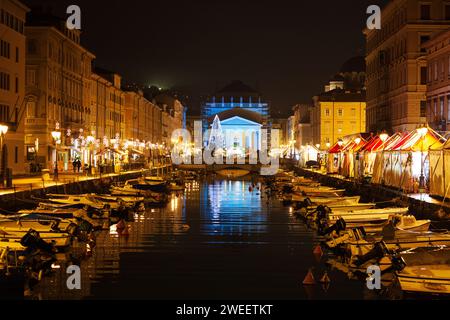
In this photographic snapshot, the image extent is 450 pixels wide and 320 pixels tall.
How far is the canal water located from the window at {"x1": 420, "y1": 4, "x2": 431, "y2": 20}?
3950cm

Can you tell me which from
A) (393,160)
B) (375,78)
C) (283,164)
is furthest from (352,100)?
(393,160)

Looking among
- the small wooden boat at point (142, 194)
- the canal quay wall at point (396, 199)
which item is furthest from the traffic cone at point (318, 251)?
the small wooden boat at point (142, 194)

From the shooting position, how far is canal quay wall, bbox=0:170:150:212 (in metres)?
39.2

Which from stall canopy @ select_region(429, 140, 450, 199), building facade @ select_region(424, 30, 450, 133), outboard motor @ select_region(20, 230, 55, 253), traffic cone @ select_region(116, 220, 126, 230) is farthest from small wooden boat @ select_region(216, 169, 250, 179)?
outboard motor @ select_region(20, 230, 55, 253)

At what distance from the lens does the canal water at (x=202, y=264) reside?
2320cm

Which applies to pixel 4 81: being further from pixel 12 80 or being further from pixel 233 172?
pixel 233 172

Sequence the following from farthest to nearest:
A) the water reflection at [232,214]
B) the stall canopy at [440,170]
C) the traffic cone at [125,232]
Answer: the water reflection at [232,214], the stall canopy at [440,170], the traffic cone at [125,232]

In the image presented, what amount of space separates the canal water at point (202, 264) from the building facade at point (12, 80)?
21254mm

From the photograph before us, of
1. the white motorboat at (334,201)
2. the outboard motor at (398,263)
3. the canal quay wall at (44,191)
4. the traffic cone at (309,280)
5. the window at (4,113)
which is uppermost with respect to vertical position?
the window at (4,113)

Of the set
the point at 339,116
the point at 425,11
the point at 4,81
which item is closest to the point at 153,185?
the point at 4,81

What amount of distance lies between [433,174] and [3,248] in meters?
26.7

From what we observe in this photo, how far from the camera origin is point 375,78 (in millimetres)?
100000

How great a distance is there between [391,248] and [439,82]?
139ft

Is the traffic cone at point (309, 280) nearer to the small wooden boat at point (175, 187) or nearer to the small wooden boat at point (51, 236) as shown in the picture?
the small wooden boat at point (51, 236)
